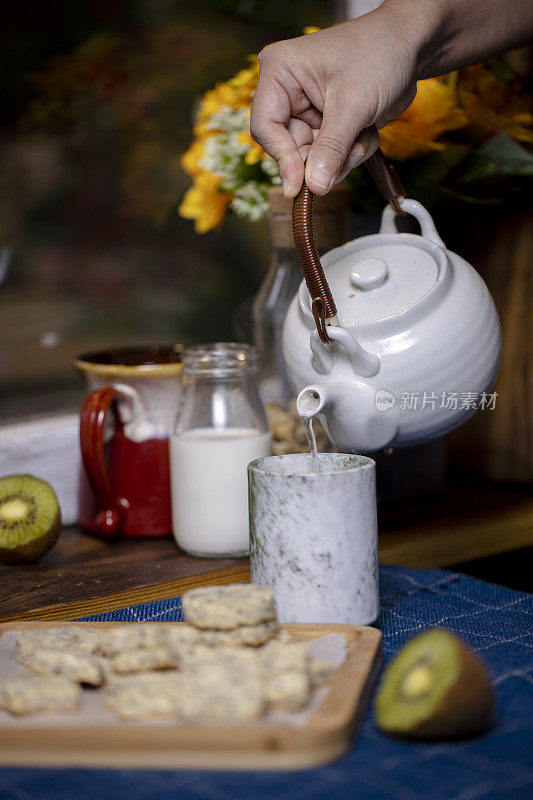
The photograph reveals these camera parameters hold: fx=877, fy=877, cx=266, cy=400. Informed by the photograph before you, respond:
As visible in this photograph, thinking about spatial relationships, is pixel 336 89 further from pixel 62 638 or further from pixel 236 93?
pixel 62 638

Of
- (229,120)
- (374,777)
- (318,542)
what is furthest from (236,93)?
(374,777)

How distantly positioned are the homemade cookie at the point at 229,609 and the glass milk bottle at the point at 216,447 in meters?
0.37

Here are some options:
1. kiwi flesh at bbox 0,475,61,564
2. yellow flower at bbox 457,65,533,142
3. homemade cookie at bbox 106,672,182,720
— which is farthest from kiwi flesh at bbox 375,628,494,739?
yellow flower at bbox 457,65,533,142

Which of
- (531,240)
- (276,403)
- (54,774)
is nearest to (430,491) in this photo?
(276,403)

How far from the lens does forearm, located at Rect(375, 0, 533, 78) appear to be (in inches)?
36.7

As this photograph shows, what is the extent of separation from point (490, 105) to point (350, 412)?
0.56 meters

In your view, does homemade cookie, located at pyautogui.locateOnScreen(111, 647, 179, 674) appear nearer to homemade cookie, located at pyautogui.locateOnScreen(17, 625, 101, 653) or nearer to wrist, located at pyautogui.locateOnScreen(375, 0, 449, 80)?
homemade cookie, located at pyautogui.locateOnScreen(17, 625, 101, 653)

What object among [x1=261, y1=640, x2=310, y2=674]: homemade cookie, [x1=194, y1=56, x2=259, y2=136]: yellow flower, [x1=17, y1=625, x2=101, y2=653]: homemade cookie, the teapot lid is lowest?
[x1=17, y1=625, x2=101, y2=653]: homemade cookie

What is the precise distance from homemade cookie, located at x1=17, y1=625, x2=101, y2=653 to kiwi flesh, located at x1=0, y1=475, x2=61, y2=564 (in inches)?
11.9

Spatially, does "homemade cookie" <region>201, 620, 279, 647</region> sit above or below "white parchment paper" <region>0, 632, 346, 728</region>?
above

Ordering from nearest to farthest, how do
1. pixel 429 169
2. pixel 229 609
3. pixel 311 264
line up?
pixel 229 609 < pixel 311 264 < pixel 429 169

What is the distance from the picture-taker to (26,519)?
102 centimetres

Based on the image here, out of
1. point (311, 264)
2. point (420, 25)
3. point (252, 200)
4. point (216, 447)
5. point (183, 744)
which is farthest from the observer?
point (252, 200)

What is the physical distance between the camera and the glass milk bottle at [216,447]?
1.03m
